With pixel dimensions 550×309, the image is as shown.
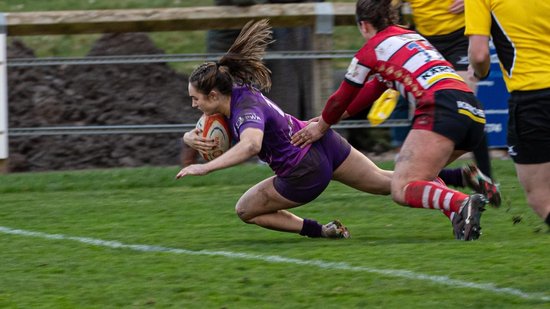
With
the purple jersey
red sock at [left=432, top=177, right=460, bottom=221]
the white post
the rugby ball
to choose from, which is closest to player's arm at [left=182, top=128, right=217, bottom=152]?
the rugby ball

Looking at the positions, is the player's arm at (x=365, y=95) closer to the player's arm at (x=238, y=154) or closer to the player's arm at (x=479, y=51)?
the player's arm at (x=238, y=154)

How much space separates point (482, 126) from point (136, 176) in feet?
14.2

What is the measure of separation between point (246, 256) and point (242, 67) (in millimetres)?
1337

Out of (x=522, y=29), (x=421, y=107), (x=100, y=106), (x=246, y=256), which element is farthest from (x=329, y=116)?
(x=100, y=106)

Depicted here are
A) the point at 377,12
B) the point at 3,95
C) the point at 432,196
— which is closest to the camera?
the point at 432,196

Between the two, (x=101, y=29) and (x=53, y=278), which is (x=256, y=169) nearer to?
(x=101, y=29)

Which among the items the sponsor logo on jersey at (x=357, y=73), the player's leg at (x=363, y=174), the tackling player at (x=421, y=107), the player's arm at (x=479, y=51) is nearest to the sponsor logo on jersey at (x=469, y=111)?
the tackling player at (x=421, y=107)

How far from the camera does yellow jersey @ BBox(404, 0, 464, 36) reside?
30.9ft

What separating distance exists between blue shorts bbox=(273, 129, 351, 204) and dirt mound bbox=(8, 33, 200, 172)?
499 cm

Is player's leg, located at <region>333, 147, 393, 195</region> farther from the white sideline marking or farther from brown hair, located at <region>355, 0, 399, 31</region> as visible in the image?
the white sideline marking

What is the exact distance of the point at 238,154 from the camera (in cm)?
717

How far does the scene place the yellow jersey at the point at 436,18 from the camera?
9.43 m

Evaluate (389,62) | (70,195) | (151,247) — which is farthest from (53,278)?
(70,195)

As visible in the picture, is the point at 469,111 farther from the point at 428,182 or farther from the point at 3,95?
the point at 3,95
